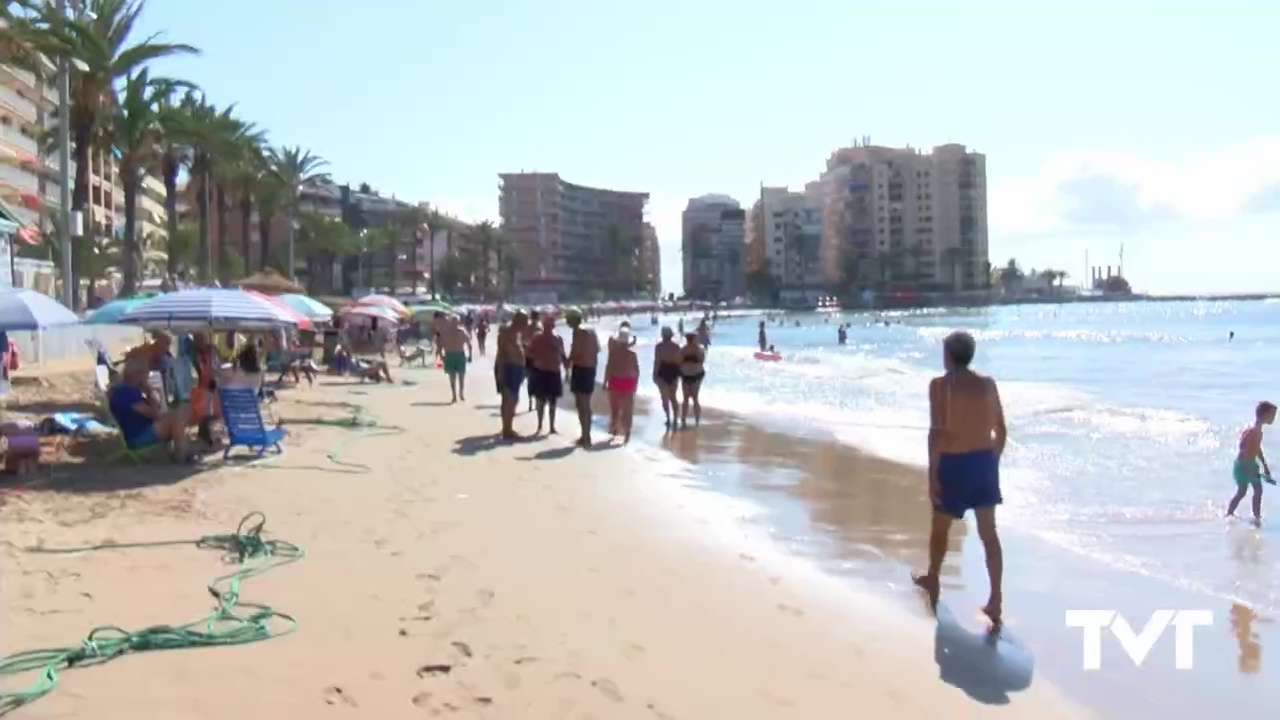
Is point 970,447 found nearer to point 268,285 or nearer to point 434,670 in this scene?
point 434,670

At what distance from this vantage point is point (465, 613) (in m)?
5.48

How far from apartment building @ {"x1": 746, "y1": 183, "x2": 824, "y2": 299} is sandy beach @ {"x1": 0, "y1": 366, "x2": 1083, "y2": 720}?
579 ft

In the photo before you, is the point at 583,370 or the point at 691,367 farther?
the point at 691,367

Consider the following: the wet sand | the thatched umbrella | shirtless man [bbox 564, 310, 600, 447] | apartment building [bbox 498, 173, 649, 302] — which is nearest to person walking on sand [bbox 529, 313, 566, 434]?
shirtless man [bbox 564, 310, 600, 447]

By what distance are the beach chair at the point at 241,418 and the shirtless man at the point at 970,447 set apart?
6418 millimetres

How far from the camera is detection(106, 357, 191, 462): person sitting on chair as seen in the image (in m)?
9.77

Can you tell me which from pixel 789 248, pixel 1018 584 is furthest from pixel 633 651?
pixel 789 248

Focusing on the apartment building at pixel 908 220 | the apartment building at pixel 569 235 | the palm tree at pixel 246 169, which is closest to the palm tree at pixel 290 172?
the palm tree at pixel 246 169

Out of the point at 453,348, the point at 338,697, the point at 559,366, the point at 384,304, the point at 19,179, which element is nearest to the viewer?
the point at 338,697

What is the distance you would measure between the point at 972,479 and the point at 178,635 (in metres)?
3.73

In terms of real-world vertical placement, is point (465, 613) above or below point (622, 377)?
below

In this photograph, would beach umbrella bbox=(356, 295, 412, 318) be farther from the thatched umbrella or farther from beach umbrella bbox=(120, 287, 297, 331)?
beach umbrella bbox=(120, 287, 297, 331)

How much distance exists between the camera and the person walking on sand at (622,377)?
1374 cm

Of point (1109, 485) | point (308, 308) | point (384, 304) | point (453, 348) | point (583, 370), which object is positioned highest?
point (384, 304)
